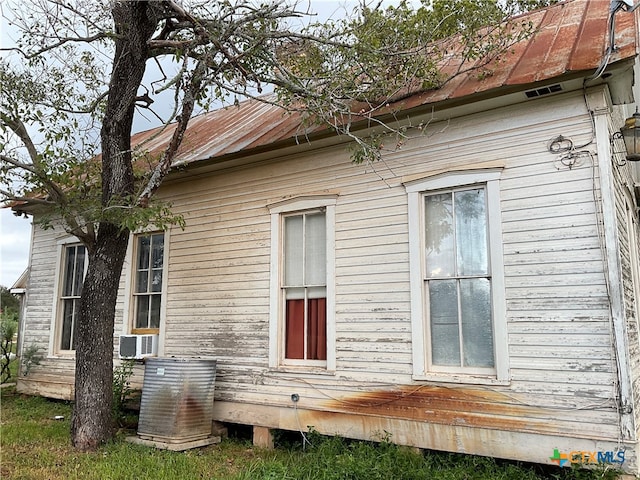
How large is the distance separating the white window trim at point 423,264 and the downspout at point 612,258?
0.97 m

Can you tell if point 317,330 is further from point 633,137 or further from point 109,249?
point 633,137

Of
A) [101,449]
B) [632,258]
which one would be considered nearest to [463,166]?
[632,258]

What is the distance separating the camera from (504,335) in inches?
212

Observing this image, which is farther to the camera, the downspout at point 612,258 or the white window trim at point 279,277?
the white window trim at point 279,277

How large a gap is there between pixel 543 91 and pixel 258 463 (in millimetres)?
5016

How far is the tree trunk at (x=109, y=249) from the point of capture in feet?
22.0

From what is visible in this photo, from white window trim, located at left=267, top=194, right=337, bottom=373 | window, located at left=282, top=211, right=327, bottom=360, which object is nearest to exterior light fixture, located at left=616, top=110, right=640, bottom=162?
white window trim, located at left=267, top=194, right=337, bottom=373

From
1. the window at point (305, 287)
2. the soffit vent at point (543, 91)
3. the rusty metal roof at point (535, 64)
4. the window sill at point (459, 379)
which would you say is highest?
the rusty metal roof at point (535, 64)

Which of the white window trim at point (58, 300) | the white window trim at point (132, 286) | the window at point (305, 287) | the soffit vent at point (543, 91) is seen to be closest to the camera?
the soffit vent at point (543, 91)

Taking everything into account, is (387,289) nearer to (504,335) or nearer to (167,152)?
(504,335)

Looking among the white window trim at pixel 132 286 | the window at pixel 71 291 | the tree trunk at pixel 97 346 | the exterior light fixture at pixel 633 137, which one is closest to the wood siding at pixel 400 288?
the white window trim at pixel 132 286

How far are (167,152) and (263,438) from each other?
3915 mm

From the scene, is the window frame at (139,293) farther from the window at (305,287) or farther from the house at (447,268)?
the window at (305,287)

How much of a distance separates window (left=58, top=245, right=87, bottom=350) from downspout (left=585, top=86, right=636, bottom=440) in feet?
29.4
